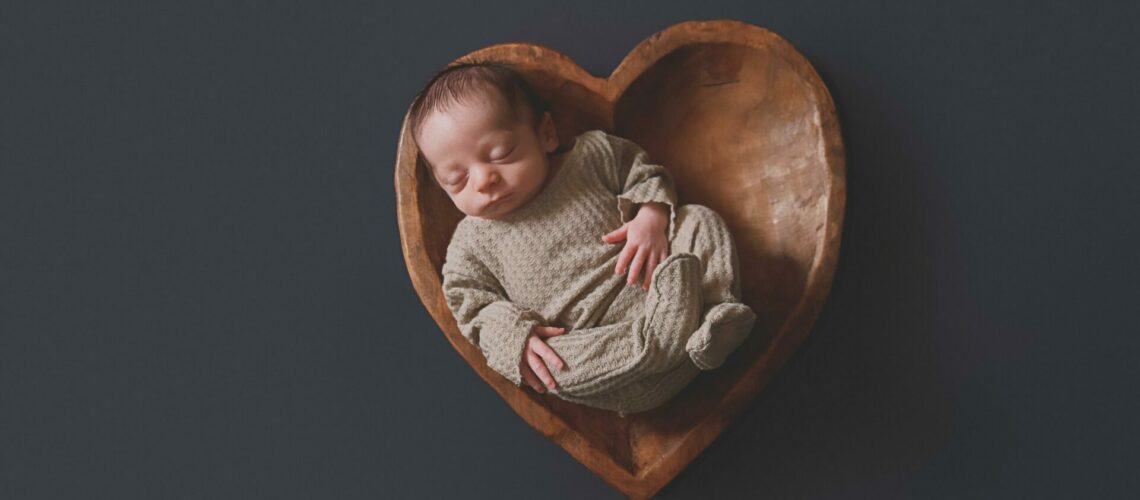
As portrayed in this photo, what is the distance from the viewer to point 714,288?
38.9 inches

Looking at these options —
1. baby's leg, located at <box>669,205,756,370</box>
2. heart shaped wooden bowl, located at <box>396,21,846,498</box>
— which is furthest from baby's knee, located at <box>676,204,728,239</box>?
heart shaped wooden bowl, located at <box>396,21,846,498</box>

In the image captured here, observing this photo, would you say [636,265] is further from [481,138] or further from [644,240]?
[481,138]

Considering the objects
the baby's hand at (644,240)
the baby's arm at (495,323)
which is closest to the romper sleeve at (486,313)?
the baby's arm at (495,323)

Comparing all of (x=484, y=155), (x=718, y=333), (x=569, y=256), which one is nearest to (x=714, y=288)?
(x=718, y=333)

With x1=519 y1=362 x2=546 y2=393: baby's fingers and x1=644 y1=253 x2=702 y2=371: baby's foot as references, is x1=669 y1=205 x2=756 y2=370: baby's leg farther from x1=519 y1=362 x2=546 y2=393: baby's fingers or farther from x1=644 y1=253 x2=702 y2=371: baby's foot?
x1=519 y1=362 x2=546 y2=393: baby's fingers

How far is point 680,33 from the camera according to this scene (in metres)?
1.11

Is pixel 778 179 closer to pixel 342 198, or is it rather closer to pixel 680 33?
pixel 680 33

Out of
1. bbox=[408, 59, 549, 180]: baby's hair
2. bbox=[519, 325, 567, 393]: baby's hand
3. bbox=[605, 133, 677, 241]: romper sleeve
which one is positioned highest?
bbox=[408, 59, 549, 180]: baby's hair

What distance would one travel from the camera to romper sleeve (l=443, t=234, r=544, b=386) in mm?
1022

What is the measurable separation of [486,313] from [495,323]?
0.02m

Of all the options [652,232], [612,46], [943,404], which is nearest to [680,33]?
[612,46]

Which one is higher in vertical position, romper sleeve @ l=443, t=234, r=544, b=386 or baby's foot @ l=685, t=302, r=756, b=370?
romper sleeve @ l=443, t=234, r=544, b=386

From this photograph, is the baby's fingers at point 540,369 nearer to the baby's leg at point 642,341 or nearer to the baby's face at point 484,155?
the baby's leg at point 642,341

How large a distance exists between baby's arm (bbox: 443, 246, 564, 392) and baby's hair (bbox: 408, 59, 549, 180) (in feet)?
0.48
